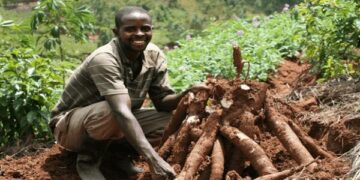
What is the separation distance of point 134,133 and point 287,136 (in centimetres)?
92

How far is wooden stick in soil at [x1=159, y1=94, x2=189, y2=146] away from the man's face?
1.44 feet

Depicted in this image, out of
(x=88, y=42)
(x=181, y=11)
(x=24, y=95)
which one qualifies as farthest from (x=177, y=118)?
(x=181, y=11)

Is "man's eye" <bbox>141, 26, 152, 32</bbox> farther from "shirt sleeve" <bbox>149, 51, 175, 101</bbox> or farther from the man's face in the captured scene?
"shirt sleeve" <bbox>149, 51, 175, 101</bbox>

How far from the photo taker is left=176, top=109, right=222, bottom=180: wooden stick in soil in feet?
10.8

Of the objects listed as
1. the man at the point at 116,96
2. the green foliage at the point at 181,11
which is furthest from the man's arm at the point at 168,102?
the green foliage at the point at 181,11

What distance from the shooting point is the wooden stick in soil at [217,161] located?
10.9 feet

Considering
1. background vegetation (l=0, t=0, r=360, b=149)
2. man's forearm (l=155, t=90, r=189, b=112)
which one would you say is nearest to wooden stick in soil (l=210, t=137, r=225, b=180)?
man's forearm (l=155, t=90, r=189, b=112)

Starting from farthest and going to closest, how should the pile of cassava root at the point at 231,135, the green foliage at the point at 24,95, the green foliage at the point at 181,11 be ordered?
the green foliage at the point at 181,11 → the green foliage at the point at 24,95 → the pile of cassava root at the point at 231,135

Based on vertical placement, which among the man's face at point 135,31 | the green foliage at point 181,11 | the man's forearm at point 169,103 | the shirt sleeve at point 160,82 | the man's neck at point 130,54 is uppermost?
the man's face at point 135,31

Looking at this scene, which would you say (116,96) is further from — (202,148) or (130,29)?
(202,148)

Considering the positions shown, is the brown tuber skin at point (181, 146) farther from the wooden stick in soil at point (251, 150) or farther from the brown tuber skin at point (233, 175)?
the brown tuber skin at point (233, 175)

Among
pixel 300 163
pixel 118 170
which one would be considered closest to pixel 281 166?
pixel 300 163

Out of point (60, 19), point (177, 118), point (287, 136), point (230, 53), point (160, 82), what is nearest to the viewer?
point (287, 136)

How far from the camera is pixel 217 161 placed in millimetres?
3379
